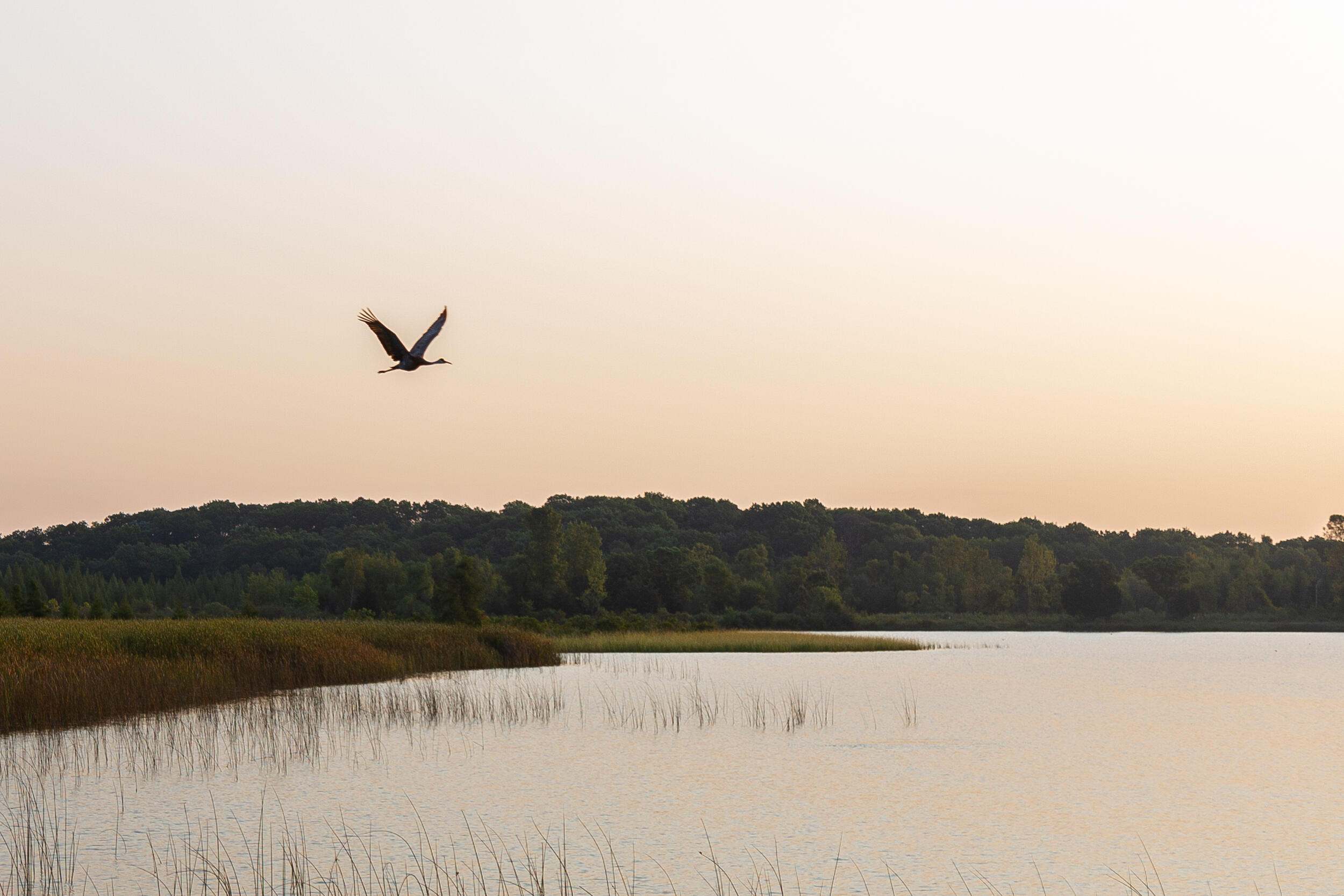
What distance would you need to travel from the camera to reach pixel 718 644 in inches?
2350

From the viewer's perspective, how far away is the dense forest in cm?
9625

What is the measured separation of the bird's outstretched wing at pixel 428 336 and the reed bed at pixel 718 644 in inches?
1669

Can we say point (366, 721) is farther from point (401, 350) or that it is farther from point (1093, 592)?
point (1093, 592)

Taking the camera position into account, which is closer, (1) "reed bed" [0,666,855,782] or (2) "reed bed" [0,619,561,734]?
(1) "reed bed" [0,666,855,782]

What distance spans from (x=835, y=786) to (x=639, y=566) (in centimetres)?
8531

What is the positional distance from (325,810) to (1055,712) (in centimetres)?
1952

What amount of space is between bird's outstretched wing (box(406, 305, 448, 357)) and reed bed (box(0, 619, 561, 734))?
12.9m

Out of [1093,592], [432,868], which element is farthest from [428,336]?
[1093,592]

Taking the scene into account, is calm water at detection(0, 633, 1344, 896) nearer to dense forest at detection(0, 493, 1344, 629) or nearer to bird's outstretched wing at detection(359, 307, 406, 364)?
bird's outstretched wing at detection(359, 307, 406, 364)

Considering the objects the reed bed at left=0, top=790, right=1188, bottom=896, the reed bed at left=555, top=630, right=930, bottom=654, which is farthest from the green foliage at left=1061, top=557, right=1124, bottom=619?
the reed bed at left=0, top=790, right=1188, bottom=896

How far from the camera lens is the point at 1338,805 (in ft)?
56.8

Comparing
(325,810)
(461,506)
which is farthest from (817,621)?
(325,810)

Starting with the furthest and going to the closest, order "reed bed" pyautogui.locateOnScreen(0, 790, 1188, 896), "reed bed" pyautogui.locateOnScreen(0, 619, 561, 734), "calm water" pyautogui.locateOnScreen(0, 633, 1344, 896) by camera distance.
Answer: "reed bed" pyautogui.locateOnScreen(0, 619, 561, 734), "calm water" pyautogui.locateOnScreen(0, 633, 1344, 896), "reed bed" pyautogui.locateOnScreen(0, 790, 1188, 896)

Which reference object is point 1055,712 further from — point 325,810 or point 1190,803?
point 325,810
